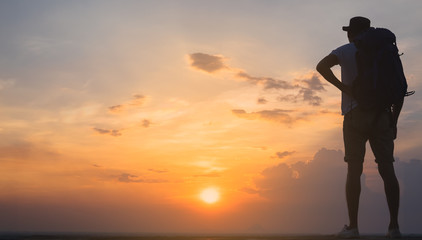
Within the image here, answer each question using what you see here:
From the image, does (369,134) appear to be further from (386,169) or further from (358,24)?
(358,24)

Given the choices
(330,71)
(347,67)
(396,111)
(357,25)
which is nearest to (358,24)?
(357,25)

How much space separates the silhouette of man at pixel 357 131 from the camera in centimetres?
653

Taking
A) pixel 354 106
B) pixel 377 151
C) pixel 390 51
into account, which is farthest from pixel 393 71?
pixel 377 151

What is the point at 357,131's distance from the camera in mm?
6641

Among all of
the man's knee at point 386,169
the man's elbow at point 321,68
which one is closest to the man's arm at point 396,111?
the man's knee at point 386,169

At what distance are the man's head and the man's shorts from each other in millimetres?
1302

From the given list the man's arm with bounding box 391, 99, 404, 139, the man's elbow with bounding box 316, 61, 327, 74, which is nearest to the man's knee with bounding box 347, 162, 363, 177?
the man's arm with bounding box 391, 99, 404, 139

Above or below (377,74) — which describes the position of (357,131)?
below

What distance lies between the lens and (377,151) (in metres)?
6.61

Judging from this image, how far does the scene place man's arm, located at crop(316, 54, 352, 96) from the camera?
6.63 meters

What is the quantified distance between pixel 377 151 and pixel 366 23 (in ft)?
6.90

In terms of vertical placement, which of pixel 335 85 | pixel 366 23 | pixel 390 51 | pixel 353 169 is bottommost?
pixel 353 169

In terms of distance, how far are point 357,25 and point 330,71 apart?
0.91 m

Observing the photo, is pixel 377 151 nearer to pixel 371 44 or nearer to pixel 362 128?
pixel 362 128
